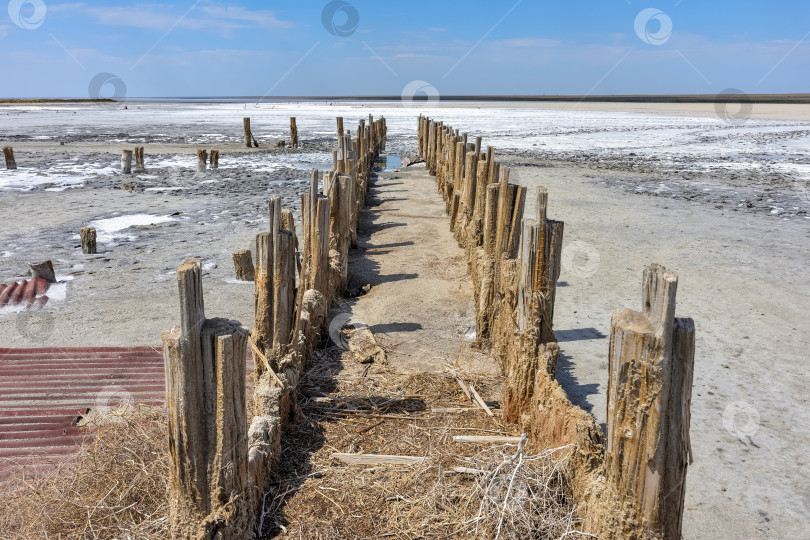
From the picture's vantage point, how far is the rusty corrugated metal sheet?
5.19 metres

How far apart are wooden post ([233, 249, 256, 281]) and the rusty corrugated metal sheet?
100.0 inches

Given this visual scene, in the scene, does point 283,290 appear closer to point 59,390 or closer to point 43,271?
point 59,390

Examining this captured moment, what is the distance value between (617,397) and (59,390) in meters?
5.25

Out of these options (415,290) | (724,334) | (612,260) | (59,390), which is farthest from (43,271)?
(724,334)

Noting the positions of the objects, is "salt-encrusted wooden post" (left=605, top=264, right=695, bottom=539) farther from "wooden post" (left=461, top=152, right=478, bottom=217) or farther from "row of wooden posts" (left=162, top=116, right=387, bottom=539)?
"wooden post" (left=461, top=152, right=478, bottom=217)

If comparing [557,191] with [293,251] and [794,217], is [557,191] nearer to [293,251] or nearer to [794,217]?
[794,217]

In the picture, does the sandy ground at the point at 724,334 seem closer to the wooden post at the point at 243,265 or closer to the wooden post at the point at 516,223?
the wooden post at the point at 516,223

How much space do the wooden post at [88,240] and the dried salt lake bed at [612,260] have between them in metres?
0.20

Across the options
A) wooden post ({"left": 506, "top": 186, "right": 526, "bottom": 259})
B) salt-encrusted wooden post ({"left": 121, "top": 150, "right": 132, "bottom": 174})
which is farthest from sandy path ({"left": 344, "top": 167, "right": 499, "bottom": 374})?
salt-encrusted wooden post ({"left": 121, "top": 150, "right": 132, "bottom": 174})

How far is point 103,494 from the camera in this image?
3.83 metres

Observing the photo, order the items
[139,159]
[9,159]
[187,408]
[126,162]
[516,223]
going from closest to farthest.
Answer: [187,408] < [516,223] < [126,162] < [9,159] < [139,159]

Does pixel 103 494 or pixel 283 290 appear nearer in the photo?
pixel 103 494

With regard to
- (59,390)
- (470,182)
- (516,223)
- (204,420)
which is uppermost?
(470,182)

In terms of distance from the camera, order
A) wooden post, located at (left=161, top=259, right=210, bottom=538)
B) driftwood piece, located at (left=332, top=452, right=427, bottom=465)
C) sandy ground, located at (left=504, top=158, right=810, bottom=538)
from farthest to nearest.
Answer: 1. sandy ground, located at (left=504, top=158, right=810, bottom=538)
2. driftwood piece, located at (left=332, top=452, right=427, bottom=465)
3. wooden post, located at (left=161, top=259, right=210, bottom=538)
